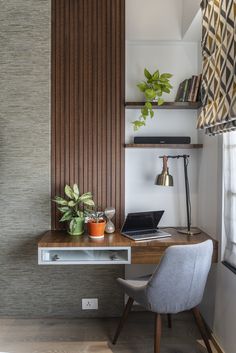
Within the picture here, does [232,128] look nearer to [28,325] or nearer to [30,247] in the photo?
[30,247]

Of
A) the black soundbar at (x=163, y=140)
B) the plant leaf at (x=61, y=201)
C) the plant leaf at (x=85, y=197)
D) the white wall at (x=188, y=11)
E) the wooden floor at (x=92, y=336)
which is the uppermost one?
the white wall at (x=188, y=11)

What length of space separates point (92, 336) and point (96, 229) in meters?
0.84

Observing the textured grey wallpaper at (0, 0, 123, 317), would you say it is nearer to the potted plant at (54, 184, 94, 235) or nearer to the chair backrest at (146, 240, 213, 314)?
the potted plant at (54, 184, 94, 235)

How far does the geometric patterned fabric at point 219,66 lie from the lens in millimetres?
1618

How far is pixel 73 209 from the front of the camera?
256cm

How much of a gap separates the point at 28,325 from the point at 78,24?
2.61 metres

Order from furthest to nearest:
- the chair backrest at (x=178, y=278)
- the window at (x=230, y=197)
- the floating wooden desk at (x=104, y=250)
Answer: the floating wooden desk at (x=104, y=250) → the window at (x=230, y=197) → the chair backrest at (x=178, y=278)

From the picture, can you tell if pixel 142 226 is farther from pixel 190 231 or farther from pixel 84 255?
pixel 84 255

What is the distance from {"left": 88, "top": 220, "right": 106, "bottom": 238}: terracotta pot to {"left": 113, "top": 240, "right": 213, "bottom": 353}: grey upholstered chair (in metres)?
0.52

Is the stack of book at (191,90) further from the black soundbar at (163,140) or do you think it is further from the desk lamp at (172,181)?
the desk lamp at (172,181)

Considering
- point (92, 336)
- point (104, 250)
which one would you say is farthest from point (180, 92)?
point (92, 336)

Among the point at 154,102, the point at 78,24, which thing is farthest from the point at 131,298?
the point at 78,24

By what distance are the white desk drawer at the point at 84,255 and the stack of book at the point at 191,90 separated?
134cm

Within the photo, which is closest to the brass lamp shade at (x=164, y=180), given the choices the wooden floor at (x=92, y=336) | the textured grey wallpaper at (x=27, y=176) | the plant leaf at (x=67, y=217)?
the plant leaf at (x=67, y=217)
